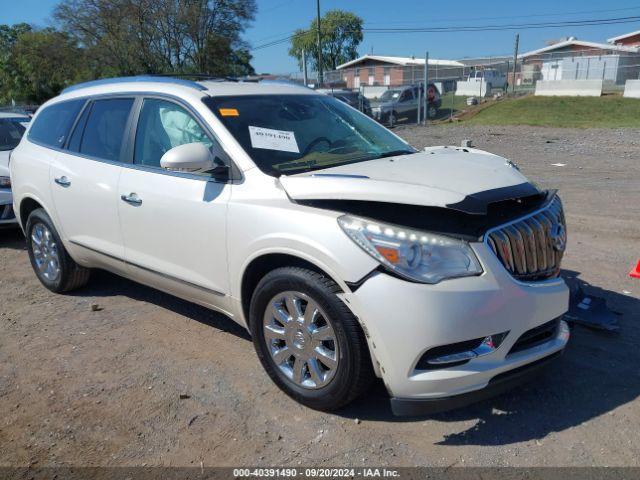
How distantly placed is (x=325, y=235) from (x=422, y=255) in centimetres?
50

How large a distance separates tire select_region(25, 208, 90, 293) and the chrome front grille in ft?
12.7

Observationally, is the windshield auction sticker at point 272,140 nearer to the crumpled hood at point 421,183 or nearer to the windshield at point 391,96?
the crumpled hood at point 421,183

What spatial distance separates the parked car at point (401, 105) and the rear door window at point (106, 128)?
74.1 feet

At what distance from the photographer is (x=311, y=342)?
10.3 feet

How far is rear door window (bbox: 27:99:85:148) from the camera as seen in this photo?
16.1 ft

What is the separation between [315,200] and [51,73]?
4567 cm

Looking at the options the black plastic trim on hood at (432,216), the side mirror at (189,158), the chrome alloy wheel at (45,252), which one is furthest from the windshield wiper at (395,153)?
the chrome alloy wheel at (45,252)

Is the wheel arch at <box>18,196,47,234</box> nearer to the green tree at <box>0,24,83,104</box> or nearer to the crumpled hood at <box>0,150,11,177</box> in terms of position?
the crumpled hood at <box>0,150,11,177</box>

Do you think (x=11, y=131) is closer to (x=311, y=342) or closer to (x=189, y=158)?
(x=189, y=158)

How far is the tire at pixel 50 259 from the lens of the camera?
5.12m

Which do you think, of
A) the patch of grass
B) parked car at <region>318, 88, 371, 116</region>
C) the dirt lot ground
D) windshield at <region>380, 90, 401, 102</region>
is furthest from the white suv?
windshield at <region>380, 90, 401, 102</region>

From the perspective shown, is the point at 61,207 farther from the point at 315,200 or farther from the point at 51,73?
the point at 51,73

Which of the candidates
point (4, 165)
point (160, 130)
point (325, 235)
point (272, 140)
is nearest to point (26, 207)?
point (160, 130)

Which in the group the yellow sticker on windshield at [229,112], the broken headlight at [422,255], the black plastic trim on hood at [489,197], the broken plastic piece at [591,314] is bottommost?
the broken plastic piece at [591,314]
